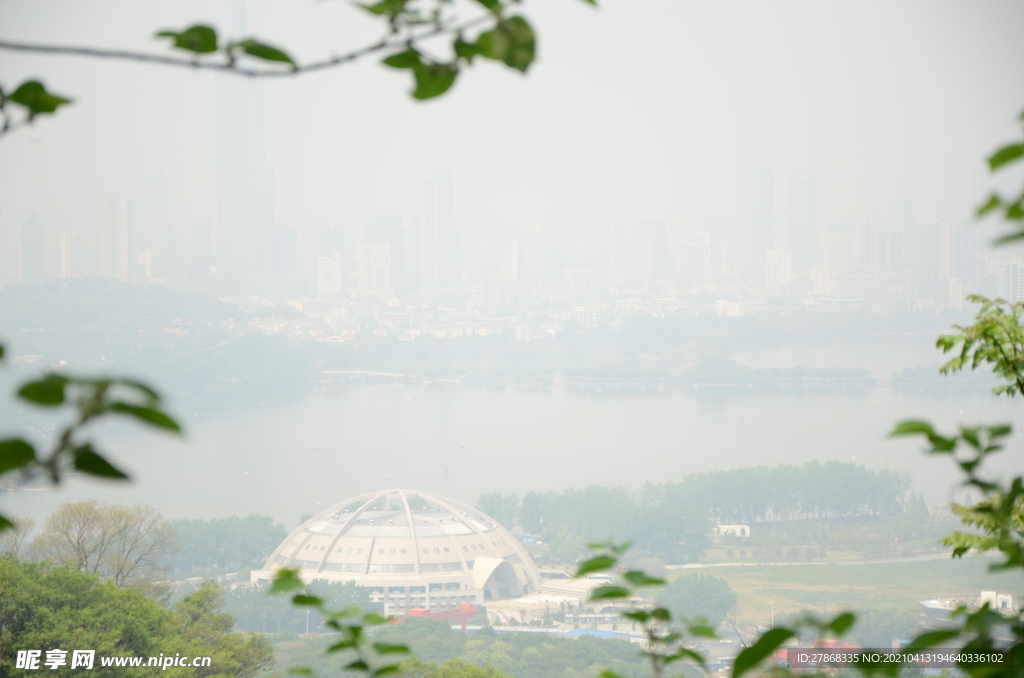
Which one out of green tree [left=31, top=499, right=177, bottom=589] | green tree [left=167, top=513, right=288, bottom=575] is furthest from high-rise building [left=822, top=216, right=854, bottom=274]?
green tree [left=31, top=499, right=177, bottom=589]

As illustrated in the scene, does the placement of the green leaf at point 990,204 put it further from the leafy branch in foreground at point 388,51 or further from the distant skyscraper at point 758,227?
the distant skyscraper at point 758,227

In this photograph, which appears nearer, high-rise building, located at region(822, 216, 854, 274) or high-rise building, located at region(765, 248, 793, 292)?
high-rise building, located at region(822, 216, 854, 274)

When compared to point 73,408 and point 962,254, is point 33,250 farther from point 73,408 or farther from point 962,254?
point 73,408

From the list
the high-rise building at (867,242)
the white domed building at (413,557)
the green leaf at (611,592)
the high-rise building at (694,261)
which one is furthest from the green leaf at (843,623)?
the high-rise building at (694,261)

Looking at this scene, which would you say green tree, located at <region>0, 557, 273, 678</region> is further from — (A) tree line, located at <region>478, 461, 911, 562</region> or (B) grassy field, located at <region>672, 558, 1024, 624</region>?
(A) tree line, located at <region>478, 461, 911, 562</region>

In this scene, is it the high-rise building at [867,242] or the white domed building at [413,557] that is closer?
the white domed building at [413,557]

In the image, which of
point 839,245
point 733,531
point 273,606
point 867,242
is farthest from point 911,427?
point 839,245
